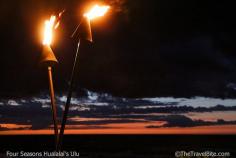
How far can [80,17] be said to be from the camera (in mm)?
6605

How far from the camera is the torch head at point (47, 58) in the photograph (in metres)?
Answer: 6.68

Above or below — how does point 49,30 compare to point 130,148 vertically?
above

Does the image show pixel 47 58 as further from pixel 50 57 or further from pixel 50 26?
pixel 50 26

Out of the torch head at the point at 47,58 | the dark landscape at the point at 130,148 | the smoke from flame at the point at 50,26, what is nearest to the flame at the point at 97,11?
the smoke from flame at the point at 50,26

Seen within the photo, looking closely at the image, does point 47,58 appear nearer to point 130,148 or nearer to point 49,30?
point 49,30

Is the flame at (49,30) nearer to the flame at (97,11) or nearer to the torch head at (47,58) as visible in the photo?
the torch head at (47,58)

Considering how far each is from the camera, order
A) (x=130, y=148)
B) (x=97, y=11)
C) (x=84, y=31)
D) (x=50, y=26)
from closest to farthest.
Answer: (x=84, y=31), (x=97, y=11), (x=50, y=26), (x=130, y=148)

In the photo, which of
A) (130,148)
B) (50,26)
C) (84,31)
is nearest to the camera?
(84,31)

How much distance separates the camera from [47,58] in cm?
668

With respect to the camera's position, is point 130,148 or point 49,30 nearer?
point 49,30

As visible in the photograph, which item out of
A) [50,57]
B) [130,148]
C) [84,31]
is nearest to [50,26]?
[50,57]

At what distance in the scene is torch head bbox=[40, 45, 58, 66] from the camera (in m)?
6.68

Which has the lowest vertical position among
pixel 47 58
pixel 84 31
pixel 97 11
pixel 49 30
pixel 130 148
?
pixel 130 148

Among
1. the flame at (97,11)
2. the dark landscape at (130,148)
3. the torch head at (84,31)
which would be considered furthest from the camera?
the dark landscape at (130,148)
